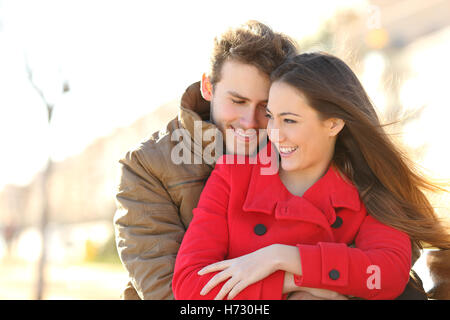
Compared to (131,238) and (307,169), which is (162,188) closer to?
(131,238)

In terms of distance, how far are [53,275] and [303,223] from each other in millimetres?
12596

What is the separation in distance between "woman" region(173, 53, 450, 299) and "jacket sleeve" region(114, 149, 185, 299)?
30cm

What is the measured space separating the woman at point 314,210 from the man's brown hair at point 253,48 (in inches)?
8.0

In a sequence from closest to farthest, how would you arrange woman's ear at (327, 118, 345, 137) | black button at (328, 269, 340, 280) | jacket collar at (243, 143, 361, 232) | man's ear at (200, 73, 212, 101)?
black button at (328, 269, 340, 280)
jacket collar at (243, 143, 361, 232)
woman's ear at (327, 118, 345, 137)
man's ear at (200, 73, 212, 101)

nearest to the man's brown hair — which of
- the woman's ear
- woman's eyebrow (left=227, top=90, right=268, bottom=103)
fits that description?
woman's eyebrow (left=227, top=90, right=268, bottom=103)

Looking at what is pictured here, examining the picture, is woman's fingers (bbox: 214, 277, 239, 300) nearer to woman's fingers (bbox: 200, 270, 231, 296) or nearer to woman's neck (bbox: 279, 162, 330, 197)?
woman's fingers (bbox: 200, 270, 231, 296)

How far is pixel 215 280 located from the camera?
2316 mm

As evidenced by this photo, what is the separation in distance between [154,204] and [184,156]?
306mm

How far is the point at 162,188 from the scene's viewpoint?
2.98m

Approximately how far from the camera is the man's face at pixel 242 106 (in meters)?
2.97

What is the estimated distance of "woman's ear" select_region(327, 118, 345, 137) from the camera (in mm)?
2732

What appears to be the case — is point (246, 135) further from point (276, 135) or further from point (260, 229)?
point (260, 229)

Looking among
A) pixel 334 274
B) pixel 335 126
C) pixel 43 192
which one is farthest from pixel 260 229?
pixel 43 192
